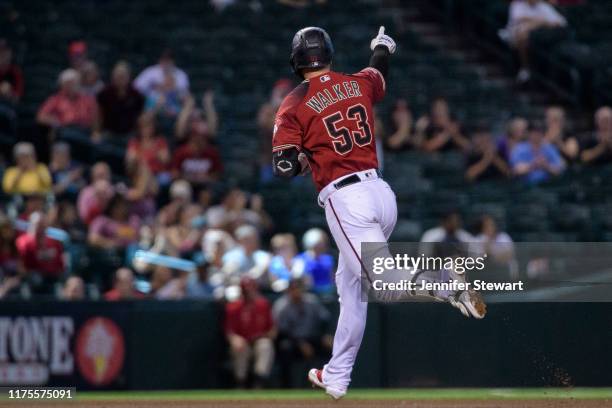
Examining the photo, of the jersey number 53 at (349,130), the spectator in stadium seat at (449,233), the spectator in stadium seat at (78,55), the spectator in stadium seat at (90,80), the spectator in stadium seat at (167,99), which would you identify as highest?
the spectator in stadium seat at (78,55)

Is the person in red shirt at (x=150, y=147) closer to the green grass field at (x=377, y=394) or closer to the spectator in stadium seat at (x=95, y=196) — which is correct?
the spectator in stadium seat at (x=95, y=196)

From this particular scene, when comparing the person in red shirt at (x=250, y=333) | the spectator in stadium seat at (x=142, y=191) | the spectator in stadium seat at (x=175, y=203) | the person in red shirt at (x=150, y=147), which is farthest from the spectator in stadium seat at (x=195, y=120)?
the person in red shirt at (x=250, y=333)

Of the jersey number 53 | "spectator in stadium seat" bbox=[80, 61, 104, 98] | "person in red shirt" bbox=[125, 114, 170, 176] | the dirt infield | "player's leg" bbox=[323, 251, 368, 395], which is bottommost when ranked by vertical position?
the dirt infield

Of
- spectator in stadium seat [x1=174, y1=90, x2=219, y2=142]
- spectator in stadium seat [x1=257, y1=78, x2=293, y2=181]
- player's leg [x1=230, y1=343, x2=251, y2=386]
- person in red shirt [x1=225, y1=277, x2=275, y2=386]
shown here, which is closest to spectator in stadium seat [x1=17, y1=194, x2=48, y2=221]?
spectator in stadium seat [x1=174, y1=90, x2=219, y2=142]

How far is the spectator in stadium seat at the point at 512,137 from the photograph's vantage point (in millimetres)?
14523

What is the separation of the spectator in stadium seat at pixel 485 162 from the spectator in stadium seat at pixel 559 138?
655 millimetres

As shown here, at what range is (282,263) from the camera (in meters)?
12.7

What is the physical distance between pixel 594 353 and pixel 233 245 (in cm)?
399

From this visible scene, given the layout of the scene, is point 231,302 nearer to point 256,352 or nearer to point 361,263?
point 256,352

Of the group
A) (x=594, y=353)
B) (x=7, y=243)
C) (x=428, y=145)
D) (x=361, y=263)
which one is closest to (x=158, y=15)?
(x=428, y=145)

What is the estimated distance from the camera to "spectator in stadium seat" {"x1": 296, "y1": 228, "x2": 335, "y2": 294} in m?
12.6

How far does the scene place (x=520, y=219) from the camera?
45.1 ft

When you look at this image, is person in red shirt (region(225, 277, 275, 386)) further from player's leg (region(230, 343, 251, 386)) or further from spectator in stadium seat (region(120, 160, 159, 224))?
spectator in stadium seat (region(120, 160, 159, 224))

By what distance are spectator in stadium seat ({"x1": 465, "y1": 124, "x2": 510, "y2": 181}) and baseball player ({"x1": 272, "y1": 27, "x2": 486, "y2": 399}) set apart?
6.44m
